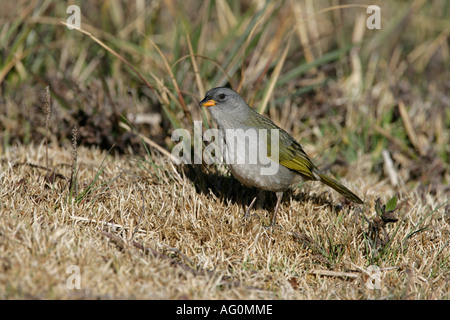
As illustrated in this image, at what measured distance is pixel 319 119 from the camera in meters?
6.01

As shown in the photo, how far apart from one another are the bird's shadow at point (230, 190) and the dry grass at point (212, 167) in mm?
20

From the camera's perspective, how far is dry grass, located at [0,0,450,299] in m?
3.14

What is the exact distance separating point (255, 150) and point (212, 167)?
75 cm

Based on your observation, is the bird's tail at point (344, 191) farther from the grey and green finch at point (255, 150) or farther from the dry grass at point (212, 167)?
the dry grass at point (212, 167)

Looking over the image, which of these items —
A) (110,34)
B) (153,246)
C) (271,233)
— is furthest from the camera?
(110,34)

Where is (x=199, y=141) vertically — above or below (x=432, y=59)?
below

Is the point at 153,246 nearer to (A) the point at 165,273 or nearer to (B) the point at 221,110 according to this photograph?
(A) the point at 165,273

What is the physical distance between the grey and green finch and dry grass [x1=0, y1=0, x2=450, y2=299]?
0.22 metres

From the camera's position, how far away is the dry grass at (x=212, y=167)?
124 inches

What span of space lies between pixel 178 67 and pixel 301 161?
2240 mm

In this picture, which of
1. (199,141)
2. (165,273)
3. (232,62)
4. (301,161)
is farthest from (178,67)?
(165,273)

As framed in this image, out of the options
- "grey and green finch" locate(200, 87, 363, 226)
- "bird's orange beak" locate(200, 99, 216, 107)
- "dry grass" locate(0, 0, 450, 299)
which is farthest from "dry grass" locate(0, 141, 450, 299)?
"bird's orange beak" locate(200, 99, 216, 107)

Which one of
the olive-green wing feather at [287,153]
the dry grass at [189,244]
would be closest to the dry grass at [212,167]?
the dry grass at [189,244]

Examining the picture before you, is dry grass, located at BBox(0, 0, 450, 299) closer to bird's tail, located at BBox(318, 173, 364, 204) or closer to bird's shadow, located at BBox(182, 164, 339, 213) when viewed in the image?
bird's shadow, located at BBox(182, 164, 339, 213)
